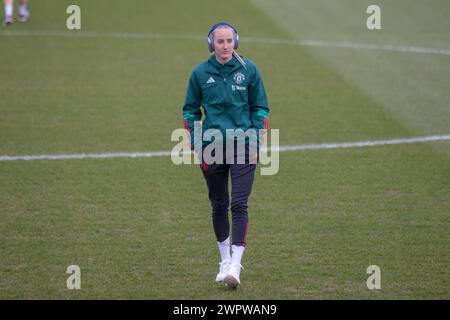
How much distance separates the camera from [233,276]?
799cm

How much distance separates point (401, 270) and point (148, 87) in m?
9.50

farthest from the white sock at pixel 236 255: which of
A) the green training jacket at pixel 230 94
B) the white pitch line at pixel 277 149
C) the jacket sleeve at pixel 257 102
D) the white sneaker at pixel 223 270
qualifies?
the white pitch line at pixel 277 149

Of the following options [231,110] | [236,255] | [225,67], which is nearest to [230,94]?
[231,110]

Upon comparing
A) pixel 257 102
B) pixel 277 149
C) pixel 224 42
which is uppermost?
pixel 277 149

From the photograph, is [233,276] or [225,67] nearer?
[233,276]

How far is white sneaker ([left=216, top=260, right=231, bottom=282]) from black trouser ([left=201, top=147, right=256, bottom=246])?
0.24m

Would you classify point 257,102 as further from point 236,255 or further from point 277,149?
point 277,149

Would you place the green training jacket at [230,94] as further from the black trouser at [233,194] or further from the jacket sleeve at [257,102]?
the black trouser at [233,194]

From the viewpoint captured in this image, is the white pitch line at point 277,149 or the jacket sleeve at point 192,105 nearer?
the jacket sleeve at point 192,105

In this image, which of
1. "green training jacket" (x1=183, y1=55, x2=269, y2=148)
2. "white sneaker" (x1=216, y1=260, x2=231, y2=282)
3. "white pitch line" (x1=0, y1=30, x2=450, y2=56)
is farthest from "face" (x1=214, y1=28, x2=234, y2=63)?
"white pitch line" (x1=0, y1=30, x2=450, y2=56)

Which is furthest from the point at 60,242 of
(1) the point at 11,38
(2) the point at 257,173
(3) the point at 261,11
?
(3) the point at 261,11

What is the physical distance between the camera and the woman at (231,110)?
818cm

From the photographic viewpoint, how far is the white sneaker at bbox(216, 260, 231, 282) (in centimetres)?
830

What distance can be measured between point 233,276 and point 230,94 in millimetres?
1691
